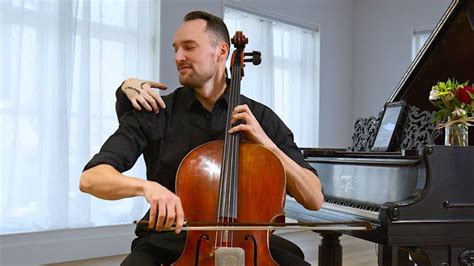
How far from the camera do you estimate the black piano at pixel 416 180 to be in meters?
1.60

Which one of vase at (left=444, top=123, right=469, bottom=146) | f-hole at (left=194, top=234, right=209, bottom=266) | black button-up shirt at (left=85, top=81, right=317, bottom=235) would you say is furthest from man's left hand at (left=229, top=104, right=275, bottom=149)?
vase at (left=444, top=123, right=469, bottom=146)

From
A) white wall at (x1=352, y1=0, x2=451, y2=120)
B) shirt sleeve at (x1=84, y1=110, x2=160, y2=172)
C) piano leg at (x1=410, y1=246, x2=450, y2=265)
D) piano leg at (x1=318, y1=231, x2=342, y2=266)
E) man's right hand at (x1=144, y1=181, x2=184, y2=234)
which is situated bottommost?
piano leg at (x1=318, y1=231, x2=342, y2=266)

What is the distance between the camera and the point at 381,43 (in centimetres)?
578

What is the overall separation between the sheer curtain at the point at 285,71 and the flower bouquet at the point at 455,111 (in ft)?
9.43

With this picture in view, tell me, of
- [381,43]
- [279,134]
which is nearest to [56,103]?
[279,134]

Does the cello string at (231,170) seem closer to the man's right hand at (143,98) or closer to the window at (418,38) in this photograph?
the man's right hand at (143,98)

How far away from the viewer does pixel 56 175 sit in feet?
11.5

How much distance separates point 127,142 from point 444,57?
5.30 feet

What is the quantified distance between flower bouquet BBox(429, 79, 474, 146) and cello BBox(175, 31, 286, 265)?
0.87 meters

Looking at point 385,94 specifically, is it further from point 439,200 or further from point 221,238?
point 221,238

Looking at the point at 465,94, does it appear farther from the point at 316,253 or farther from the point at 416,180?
the point at 316,253

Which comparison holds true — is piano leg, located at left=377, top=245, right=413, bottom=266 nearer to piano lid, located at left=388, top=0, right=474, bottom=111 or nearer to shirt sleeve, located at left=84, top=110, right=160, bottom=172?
piano lid, located at left=388, top=0, right=474, bottom=111

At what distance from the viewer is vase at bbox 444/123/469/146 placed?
1.83 metres

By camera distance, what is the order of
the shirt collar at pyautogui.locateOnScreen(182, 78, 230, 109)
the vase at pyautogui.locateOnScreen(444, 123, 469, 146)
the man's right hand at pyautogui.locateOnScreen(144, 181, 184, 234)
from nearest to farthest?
the man's right hand at pyautogui.locateOnScreen(144, 181, 184, 234) < the shirt collar at pyautogui.locateOnScreen(182, 78, 230, 109) < the vase at pyautogui.locateOnScreen(444, 123, 469, 146)
